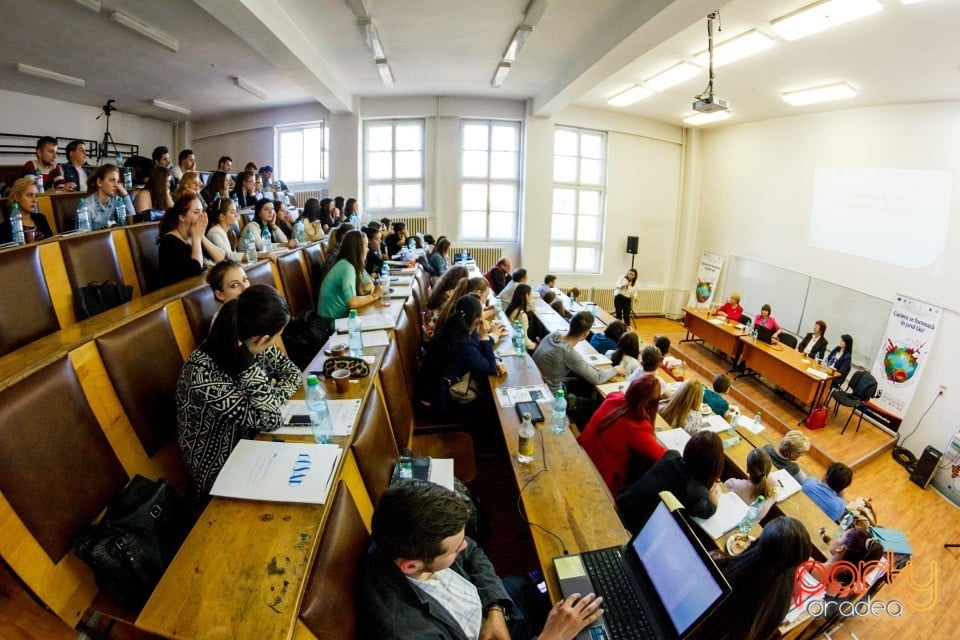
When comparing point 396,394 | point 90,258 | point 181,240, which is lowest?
point 396,394

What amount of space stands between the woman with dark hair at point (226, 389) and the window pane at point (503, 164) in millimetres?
8303

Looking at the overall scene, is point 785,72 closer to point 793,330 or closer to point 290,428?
point 793,330

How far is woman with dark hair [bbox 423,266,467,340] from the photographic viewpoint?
382 cm

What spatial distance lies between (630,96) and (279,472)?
8224mm

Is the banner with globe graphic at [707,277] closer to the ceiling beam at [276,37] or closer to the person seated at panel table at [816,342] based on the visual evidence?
the person seated at panel table at [816,342]

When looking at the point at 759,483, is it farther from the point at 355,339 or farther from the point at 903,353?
the point at 903,353

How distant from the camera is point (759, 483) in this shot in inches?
117

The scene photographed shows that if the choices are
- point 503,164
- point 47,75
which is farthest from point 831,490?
point 47,75

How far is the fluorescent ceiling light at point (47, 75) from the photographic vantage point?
20.1 feet

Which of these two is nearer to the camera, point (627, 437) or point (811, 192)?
point (627, 437)

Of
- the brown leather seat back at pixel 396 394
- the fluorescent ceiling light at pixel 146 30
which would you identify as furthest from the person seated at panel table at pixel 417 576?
the fluorescent ceiling light at pixel 146 30

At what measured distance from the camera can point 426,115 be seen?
28.3 feet

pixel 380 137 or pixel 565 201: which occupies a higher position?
pixel 380 137

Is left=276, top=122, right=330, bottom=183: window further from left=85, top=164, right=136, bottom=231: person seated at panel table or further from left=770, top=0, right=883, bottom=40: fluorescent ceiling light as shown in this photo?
left=770, top=0, right=883, bottom=40: fluorescent ceiling light
